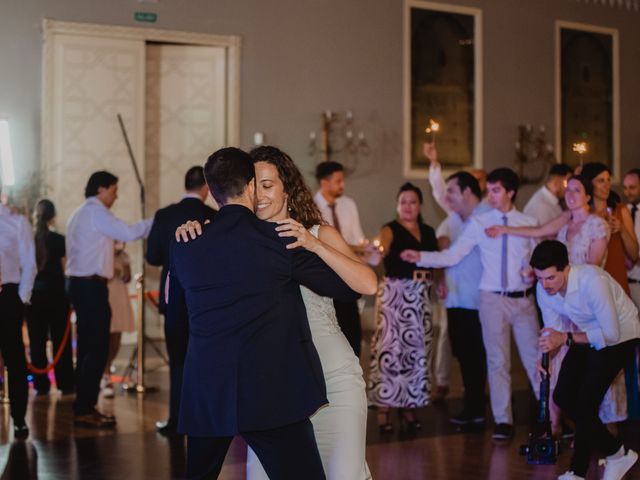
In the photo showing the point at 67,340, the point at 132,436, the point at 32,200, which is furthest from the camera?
the point at 32,200

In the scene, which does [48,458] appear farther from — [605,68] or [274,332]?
[605,68]

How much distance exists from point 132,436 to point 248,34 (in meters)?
5.84

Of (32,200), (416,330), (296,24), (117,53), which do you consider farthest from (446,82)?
(416,330)

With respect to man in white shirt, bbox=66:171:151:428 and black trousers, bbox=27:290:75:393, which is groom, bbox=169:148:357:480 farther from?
black trousers, bbox=27:290:75:393

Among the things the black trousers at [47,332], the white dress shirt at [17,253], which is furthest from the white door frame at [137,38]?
the white dress shirt at [17,253]

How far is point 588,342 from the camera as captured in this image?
4934 mm

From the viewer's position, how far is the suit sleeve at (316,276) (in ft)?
9.88

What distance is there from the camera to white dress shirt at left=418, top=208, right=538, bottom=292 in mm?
6340

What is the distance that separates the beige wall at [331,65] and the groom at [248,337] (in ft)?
23.6

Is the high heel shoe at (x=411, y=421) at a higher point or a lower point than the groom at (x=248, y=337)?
lower

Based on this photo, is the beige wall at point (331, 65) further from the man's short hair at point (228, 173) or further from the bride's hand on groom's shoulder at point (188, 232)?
the man's short hair at point (228, 173)

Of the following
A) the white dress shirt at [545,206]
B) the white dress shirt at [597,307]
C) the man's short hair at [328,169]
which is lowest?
the white dress shirt at [597,307]

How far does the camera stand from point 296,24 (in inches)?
452

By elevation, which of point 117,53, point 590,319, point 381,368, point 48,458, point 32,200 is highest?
point 117,53
